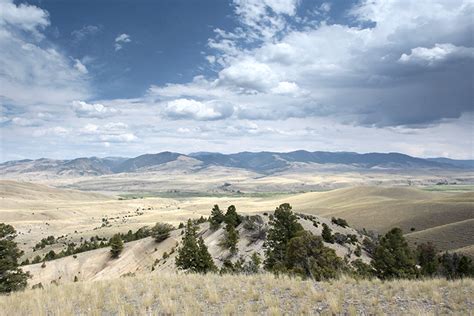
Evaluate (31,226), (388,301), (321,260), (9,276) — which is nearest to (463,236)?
(321,260)

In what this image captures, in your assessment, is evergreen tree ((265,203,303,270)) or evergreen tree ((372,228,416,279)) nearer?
evergreen tree ((372,228,416,279))

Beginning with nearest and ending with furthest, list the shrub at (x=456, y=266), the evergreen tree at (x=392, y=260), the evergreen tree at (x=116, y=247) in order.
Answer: the evergreen tree at (x=392, y=260), the shrub at (x=456, y=266), the evergreen tree at (x=116, y=247)

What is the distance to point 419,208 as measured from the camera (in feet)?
319

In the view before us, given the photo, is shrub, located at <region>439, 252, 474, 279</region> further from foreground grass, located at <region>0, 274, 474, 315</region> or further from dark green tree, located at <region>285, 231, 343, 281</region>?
foreground grass, located at <region>0, 274, 474, 315</region>

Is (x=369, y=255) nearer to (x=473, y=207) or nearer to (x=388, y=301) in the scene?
(x=388, y=301)

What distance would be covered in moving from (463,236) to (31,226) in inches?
4473

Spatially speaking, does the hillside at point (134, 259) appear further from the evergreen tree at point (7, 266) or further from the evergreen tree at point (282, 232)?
the evergreen tree at point (7, 266)

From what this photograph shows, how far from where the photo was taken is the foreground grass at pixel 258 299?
402 inches

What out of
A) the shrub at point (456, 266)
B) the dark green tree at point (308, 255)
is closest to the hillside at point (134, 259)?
the shrub at point (456, 266)

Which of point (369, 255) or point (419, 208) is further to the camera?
point (419, 208)

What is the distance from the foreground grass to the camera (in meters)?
10.2

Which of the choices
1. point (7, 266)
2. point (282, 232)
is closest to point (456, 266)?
point (282, 232)

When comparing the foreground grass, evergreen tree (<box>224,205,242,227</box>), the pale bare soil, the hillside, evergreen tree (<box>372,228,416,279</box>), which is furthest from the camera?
the pale bare soil

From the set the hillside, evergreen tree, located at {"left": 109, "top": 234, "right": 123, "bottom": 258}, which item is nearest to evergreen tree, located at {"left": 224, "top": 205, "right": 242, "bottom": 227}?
the hillside
